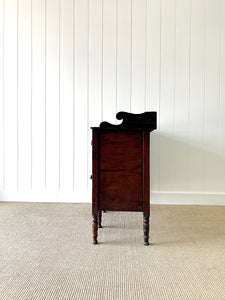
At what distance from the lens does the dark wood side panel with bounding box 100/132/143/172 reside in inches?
68.2

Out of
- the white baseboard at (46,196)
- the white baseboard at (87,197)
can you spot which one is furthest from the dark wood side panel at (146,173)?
the white baseboard at (46,196)

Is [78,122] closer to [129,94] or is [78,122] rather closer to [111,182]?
[129,94]

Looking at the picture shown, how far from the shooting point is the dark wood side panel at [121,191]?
1732 mm

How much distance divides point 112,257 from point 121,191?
40 cm

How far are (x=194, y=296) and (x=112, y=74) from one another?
231cm

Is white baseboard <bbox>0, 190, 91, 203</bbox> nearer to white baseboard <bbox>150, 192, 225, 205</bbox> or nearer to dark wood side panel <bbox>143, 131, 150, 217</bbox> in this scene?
white baseboard <bbox>150, 192, 225, 205</bbox>

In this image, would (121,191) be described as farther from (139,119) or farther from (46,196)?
(46,196)

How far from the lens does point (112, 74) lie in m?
2.94

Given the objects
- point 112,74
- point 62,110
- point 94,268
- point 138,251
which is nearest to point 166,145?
point 112,74

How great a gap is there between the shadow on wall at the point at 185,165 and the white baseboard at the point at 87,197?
0.05 metres

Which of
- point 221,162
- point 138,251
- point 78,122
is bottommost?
point 138,251

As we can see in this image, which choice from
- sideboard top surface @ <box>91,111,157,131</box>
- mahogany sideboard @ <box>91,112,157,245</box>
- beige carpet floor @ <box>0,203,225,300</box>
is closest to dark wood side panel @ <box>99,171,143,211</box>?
mahogany sideboard @ <box>91,112,157,245</box>

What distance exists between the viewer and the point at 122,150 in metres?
1.74

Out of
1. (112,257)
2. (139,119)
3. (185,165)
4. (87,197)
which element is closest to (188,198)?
(185,165)
